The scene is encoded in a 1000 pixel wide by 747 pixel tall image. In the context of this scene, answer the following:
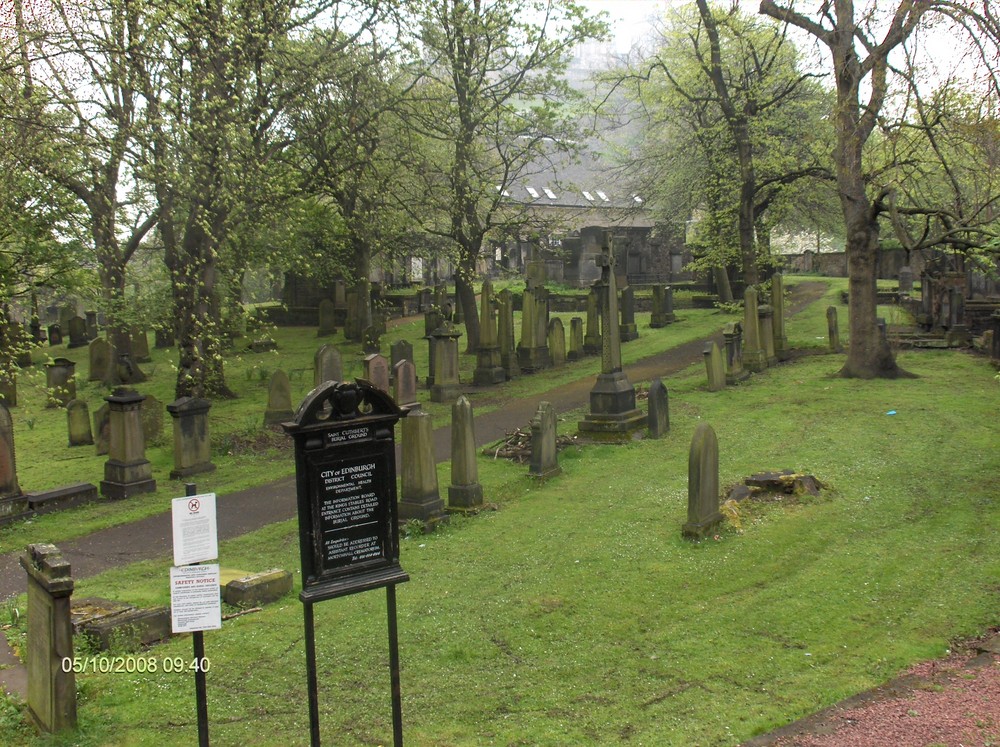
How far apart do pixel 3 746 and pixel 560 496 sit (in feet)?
24.3

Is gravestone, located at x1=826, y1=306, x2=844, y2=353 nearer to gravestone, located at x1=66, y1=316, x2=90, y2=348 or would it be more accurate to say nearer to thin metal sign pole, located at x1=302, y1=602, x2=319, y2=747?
thin metal sign pole, located at x1=302, y1=602, x2=319, y2=747

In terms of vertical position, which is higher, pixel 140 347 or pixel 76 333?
pixel 76 333

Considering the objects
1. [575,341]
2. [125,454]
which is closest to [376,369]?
[125,454]

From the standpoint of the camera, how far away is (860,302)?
59.6ft

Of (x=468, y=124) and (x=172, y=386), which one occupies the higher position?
(x=468, y=124)

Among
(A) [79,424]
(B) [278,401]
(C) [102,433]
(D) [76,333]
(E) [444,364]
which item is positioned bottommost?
(C) [102,433]

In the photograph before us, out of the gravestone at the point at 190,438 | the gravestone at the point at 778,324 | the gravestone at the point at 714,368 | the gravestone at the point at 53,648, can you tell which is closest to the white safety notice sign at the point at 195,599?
the gravestone at the point at 53,648

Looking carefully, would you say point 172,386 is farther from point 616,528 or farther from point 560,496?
point 616,528

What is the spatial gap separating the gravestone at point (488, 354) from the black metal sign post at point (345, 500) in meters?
15.7

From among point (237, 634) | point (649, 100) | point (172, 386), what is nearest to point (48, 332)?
point (172, 386)

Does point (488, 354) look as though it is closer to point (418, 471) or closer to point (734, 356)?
point (734, 356)

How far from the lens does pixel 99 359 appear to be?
22.6 m

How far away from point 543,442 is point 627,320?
15148 millimetres

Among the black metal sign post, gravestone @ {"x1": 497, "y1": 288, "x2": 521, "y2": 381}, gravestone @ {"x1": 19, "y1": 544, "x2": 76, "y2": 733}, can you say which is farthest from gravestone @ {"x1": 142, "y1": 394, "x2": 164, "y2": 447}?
the black metal sign post
